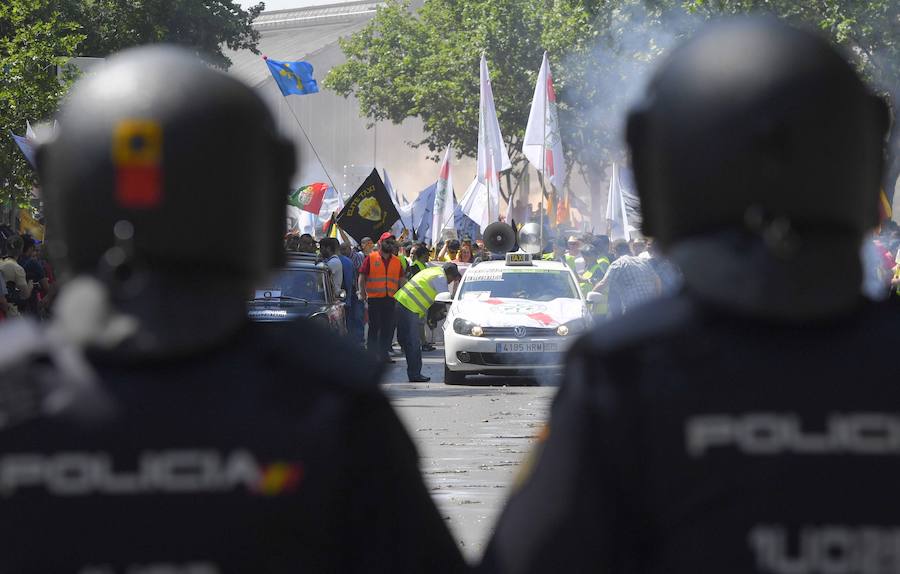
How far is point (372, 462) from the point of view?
211 centimetres

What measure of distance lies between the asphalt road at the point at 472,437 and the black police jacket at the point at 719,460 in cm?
349

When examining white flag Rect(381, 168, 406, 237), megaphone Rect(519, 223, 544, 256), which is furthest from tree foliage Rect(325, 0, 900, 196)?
megaphone Rect(519, 223, 544, 256)

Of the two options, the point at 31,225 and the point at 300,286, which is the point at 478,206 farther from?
the point at 300,286

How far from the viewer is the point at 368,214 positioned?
2802 cm

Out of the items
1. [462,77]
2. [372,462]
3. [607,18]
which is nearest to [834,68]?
[372,462]

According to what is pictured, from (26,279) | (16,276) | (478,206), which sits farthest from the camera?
(478,206)

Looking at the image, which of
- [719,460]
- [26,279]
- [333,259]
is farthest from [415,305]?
[719,460]

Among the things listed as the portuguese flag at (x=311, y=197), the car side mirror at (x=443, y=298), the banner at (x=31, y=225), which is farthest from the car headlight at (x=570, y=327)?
the portuguese flag at (x=311, y=197)

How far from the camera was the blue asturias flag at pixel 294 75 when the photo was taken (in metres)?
33.3

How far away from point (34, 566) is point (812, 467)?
2.95ft

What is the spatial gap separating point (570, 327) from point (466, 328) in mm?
1185

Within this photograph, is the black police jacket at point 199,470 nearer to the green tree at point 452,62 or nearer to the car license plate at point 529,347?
the car license plate at point 529,347

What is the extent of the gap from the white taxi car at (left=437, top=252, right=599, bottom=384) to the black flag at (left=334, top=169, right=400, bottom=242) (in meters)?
6.69

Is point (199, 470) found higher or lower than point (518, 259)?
higher
